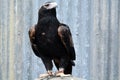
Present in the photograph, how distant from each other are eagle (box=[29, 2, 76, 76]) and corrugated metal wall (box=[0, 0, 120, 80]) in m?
1.26

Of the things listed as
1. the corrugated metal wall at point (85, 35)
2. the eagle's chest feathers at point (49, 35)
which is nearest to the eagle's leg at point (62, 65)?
the eagle's chest feathers at point (49, 35)

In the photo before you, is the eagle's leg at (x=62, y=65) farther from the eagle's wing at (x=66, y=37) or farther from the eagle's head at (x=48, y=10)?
the eagle's head at (x=48, y=10)

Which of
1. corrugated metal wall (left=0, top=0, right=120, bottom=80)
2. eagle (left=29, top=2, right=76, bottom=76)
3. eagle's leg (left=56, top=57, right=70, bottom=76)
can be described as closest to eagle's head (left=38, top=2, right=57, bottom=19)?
eagle (left=29, top=2, right=76, bottom=76)

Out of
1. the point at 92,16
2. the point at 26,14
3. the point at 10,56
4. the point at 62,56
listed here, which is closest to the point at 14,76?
the point at 10,56

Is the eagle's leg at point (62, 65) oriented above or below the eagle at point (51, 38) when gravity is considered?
below

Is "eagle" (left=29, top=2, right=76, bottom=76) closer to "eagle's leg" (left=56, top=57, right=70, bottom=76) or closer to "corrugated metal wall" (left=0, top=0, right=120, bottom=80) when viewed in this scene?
"eagle's leg" (left=56, top=57, right=70, bottom=76)

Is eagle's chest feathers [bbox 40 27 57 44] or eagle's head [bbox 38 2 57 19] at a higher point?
eagle's head [bbox 38 2 57 19]

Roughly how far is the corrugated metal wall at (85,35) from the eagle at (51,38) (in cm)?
126

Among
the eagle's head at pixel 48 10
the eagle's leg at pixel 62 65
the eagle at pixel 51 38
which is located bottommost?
the eagle's leg at pixel 62 65

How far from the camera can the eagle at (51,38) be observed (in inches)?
140

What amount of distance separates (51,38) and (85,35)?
1.39 metres

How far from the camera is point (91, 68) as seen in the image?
4930mm

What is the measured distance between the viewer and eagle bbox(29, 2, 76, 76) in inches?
140

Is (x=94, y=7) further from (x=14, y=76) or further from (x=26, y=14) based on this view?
(x=14, y=76)
